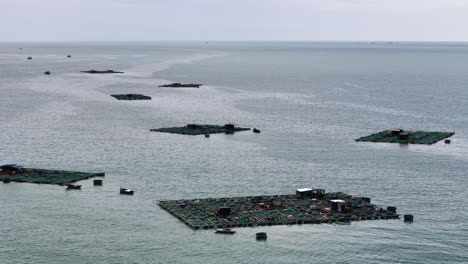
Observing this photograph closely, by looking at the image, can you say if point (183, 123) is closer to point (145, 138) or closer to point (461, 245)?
point (145, 138)

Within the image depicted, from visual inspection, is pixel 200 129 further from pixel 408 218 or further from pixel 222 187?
pixel 408 218

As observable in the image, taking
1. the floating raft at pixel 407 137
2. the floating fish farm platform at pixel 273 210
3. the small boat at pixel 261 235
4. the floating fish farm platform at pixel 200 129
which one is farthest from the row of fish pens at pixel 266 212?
the floating fish farm platform at pixel 200 129

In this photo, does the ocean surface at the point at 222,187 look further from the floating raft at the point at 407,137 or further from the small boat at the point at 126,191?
the floating raft at the point at 407,137

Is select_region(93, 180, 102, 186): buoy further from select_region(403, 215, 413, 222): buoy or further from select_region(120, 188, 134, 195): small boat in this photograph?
select_region(403, 215, 413, 222): buoy

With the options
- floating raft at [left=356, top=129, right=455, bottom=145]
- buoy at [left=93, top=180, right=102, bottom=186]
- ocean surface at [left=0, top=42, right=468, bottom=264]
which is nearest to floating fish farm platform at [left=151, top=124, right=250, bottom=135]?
ocean surface at [left=0, top=42, right=468, bottom=264]

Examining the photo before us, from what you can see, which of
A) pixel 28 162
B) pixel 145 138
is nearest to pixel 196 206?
pixel 28 162
